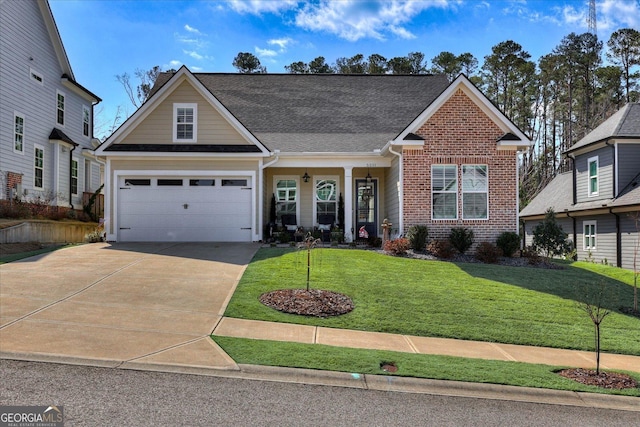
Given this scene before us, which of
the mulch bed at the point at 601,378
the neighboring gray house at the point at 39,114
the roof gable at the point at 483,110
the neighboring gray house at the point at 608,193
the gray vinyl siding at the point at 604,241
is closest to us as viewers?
the mulch bed at the point at 601,378

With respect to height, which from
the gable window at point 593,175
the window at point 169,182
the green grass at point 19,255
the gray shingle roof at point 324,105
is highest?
the gray shingle roof at point 324,105

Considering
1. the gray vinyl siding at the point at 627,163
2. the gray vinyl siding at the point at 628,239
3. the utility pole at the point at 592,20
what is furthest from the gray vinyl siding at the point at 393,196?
the utility pole at the point at 592,20

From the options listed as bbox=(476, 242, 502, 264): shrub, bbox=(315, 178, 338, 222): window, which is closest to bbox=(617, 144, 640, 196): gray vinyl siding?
bbox=(476, 242, 502, 264): shrub

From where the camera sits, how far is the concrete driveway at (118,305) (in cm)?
607

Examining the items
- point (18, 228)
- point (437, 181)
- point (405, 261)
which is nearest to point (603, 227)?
point (437, 181)

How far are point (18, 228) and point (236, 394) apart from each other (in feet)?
44.8

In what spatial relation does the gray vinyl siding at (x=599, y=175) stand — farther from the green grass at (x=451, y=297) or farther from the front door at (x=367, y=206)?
the front door at (x=367, y=206)

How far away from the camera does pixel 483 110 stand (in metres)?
15.0

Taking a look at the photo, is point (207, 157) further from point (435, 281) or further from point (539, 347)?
point (539, 347)

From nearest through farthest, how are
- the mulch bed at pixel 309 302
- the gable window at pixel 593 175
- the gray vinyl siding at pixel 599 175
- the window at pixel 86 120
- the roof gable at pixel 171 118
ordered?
1. the mulch bed at pixel 309 302
2. the roof gable at pixel 171 118
3. the gray vinyl siding at pixel 599 175
4. the gable window at pixel 593 175
5. the window at pixel 86 120

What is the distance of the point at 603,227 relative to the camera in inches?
777

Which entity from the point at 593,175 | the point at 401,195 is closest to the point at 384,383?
the point at 401,195

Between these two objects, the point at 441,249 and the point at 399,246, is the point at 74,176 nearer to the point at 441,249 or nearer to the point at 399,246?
the point at 399,246

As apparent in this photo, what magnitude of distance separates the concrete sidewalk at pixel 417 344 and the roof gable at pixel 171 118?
30.6 feet
